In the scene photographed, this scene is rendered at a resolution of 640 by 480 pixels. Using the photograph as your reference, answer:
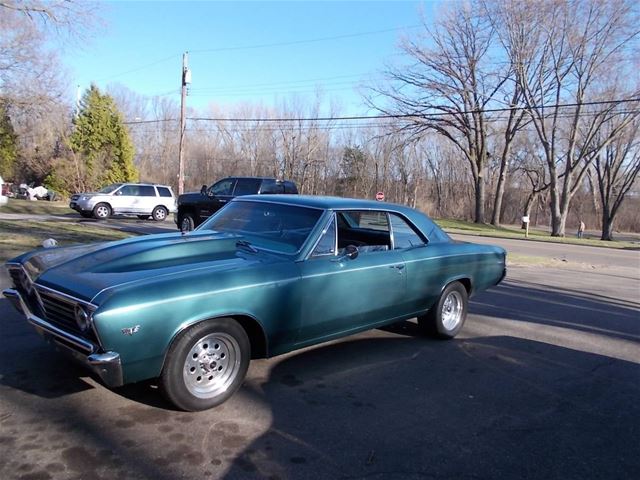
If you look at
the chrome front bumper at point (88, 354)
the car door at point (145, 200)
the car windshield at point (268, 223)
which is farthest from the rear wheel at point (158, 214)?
the chrome front bumper at point (88, 354)

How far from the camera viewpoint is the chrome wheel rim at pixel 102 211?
2175 centimetres

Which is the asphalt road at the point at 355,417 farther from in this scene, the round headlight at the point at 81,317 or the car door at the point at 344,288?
the round headlight at the point at 81,317

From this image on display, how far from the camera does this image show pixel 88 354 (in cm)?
329

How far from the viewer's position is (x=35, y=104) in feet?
93.2

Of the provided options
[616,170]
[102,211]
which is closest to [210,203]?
[102,211]

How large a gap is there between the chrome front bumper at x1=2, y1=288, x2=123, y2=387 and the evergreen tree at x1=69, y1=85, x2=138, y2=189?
1328 inches

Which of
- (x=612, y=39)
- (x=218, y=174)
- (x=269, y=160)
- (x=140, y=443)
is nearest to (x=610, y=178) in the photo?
(x=612, y=39)

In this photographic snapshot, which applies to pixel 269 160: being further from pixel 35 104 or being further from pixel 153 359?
pixel 153 359

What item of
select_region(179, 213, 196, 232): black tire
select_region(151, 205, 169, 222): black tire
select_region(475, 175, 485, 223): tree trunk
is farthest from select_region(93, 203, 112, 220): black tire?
select_region(475, 175, 485, 223): tree trunk

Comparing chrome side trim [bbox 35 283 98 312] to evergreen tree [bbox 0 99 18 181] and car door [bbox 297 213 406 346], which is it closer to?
car door [bbox 297 213 406 346]

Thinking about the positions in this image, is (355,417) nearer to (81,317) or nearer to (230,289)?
(230,289)

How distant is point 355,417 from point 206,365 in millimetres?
1139

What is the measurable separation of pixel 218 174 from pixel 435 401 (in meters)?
60.6

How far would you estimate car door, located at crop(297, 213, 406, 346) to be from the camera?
4.32 m
